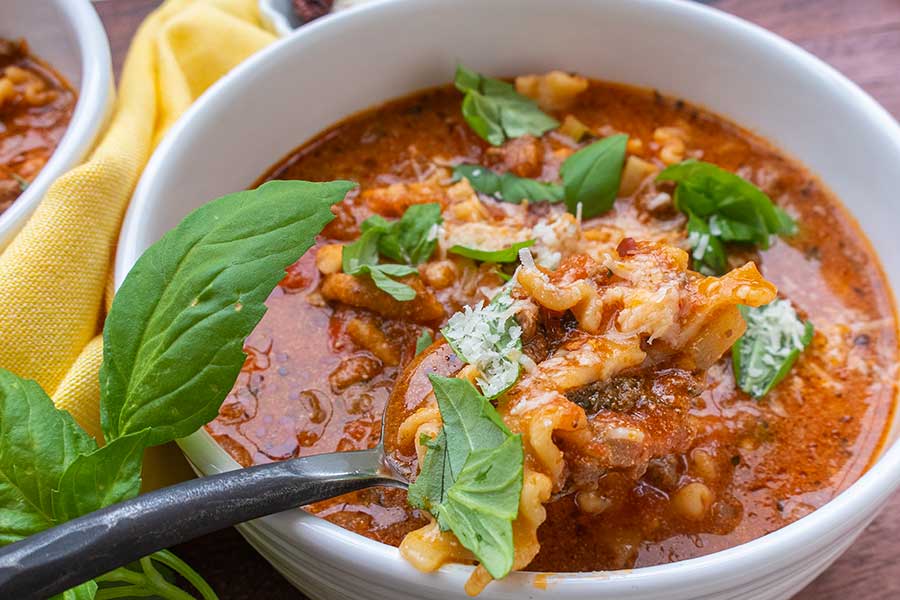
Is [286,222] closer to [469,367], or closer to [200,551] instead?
[469,367]

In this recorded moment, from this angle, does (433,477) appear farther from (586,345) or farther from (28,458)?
(28,458)

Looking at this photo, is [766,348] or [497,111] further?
[497,111]

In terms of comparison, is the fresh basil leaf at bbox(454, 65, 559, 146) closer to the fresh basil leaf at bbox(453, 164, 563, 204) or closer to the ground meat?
the fresh basil leaf at bbox(453, 164, 563, 204)

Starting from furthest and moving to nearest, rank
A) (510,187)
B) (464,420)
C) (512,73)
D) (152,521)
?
(512,73) → (510,187) → (464,420) → (152,521)

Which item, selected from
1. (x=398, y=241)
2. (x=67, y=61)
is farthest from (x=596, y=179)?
(x=67, y=61)

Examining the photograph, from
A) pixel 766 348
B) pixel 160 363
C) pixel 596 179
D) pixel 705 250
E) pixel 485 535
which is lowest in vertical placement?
pixel 766 348

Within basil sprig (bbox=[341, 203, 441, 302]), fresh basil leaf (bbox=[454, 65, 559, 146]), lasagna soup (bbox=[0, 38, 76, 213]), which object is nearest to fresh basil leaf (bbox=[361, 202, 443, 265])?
basil sprig (bbox=[341, 203, 441, 302])
